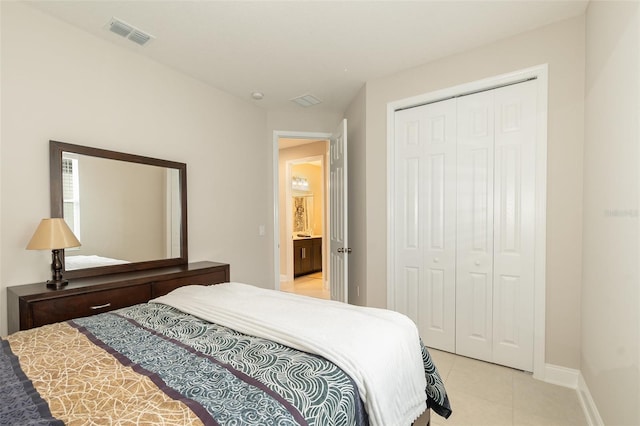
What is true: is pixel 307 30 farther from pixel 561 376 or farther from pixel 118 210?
pixel 561 376

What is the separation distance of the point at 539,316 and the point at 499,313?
0.27m

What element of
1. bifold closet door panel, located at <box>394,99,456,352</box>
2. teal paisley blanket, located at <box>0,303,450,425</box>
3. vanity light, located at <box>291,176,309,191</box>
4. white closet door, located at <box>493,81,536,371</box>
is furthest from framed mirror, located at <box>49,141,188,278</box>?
vanity light, located at <box>291,176,309,191</box>

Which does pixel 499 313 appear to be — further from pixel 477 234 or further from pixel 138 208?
pixel 138 208

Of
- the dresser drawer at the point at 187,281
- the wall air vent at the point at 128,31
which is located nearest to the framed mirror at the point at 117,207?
the dresser drawer at the point at 187,281

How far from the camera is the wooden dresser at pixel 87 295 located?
1.80 meters

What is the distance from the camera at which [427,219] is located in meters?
2.93

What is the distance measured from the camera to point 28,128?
6.79 ft

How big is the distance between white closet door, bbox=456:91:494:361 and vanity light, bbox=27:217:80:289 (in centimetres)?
294

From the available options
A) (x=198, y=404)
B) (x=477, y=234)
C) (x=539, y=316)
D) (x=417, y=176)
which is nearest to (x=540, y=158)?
(x=477, y=234)

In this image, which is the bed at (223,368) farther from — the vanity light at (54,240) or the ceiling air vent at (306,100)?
the ceiling air vent at (306,100)

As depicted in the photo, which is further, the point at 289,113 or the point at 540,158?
the point at 289,113

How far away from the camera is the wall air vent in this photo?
225 cm

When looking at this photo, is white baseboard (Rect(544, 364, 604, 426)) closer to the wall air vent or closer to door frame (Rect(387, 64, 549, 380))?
door frame (Rect(387, 64, 549, 380))

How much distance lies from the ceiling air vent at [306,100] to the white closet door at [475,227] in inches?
64.3
